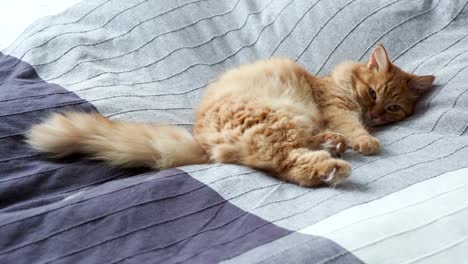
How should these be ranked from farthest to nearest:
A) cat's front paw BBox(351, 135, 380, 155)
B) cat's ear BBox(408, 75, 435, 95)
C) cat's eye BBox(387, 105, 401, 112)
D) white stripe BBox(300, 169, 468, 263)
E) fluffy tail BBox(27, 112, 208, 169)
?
1. cat's eye BBox(387, 105, 401, 112)
2. cat's ear BBox(408, 75, 435, 95)
3. cat's front paw BBox(351, 135, 380, 155)
4. fluffy tail BBox(27, 112, 208, 169)
5. white stripe BBox(300, 169, 468, 263)

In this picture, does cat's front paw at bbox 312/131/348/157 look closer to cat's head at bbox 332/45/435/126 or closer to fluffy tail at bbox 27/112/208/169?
cat's head at bbox 332/45/435/126

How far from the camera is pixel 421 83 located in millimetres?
1702

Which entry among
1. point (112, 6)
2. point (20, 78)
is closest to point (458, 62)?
point (112, 6)

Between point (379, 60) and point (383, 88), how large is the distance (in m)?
0.11

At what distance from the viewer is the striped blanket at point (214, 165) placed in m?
1.06

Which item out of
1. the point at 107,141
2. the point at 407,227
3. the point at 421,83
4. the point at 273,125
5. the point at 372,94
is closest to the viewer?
the point at 407,227

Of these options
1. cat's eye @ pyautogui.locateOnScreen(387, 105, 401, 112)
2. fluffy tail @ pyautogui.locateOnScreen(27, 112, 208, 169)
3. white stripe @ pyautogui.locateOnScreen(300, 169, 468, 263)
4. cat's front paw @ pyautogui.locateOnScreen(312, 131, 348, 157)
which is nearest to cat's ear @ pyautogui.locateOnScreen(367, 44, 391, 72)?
cat's eye @ pyautogui.locateOnScreen(387, 105, 401, 112)

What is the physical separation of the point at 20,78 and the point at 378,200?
1277 millimetres

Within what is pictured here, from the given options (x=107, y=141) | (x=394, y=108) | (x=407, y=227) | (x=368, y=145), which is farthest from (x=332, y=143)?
(x=107, y=141)

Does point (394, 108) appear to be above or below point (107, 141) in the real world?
below

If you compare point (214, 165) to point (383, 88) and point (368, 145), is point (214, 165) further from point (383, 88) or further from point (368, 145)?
point (383, 88)

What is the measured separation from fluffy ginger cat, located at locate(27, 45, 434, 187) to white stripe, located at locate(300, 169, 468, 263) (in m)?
0.22

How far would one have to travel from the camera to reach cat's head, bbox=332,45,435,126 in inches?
68.6

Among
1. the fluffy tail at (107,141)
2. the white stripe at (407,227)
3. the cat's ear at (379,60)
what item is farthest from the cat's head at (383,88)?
the fluffy tail at (107,141)
